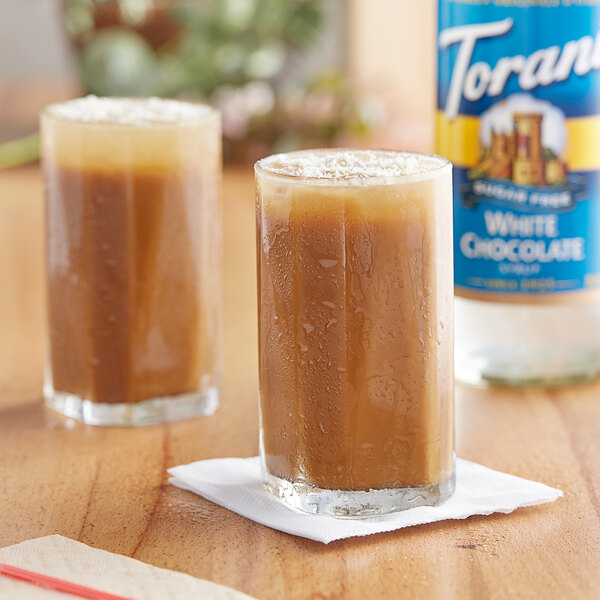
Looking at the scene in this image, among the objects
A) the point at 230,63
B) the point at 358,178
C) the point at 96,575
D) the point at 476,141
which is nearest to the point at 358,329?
the point at 358,178

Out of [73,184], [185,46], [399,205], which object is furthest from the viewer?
[185,46]

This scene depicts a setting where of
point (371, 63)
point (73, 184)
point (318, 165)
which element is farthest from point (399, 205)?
point (371, 63)

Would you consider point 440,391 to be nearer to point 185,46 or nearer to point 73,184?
point 73,184

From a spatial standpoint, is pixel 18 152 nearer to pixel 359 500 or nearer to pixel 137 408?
pixel 137 408

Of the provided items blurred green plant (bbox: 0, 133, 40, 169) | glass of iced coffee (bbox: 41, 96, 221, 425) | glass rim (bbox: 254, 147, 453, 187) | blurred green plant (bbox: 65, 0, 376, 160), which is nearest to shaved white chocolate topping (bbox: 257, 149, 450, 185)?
glass rim (bbox: 254, 147, 453, 187)

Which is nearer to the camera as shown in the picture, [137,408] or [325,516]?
[325,516]

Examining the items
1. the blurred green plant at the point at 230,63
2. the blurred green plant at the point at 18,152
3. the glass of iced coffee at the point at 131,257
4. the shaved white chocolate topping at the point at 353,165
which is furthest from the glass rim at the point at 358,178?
the blurred green plant at the point at 18,152

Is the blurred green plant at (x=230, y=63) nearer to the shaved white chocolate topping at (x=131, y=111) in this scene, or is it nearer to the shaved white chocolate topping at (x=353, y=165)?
the shaved white chocolate topping at (x=131, y=111)
